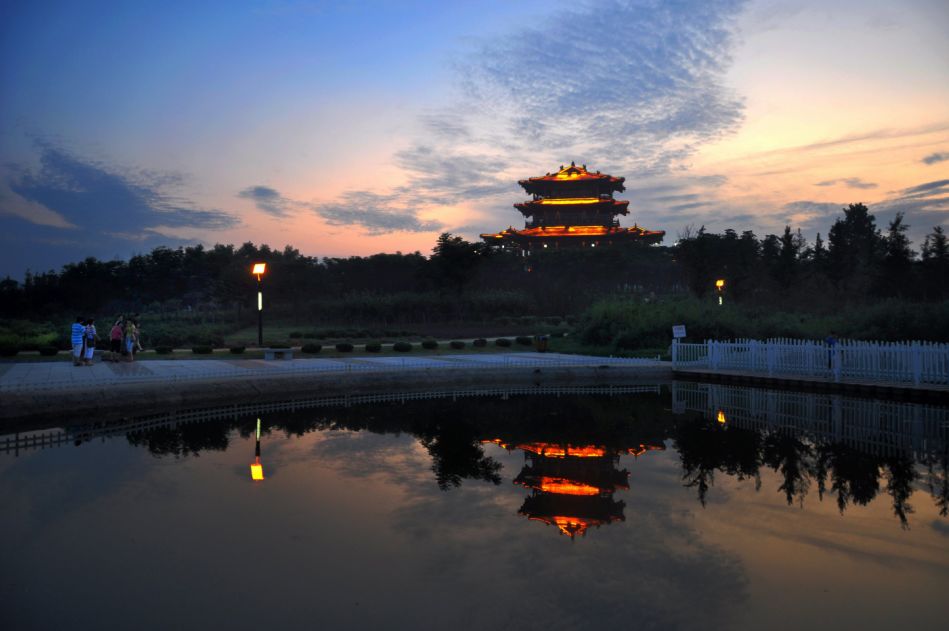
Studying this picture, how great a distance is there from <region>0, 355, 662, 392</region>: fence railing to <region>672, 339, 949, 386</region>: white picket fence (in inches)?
74.2

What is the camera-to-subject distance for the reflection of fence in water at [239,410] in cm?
1259

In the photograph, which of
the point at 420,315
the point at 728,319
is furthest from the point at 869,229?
the point at 420,315

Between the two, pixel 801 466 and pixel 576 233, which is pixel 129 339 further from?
pixel 576 233

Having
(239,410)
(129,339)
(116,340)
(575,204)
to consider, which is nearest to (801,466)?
→ (239,410)

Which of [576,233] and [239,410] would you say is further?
[576,233]

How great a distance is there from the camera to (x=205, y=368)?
818 inches

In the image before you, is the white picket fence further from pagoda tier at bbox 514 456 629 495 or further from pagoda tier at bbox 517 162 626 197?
pagoda tier at bbox 517 162 626 197

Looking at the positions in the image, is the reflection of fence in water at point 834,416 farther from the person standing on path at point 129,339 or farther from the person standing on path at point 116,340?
the person standing on path at point 116,340

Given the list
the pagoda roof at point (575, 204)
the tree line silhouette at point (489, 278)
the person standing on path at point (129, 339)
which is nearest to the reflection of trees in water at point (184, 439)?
the person standing on path at point (129, 339)

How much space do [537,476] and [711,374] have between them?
14.0m

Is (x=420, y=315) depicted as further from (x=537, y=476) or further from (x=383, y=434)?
(x=537, y=476)

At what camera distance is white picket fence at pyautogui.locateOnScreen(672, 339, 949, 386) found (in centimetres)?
1767

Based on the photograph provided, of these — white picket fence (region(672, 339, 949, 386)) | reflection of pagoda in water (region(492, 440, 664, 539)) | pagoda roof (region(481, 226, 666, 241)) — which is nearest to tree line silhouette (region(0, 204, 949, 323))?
pagoda roof (region(481, 226, 666, 241))

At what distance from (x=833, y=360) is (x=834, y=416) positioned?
5.07 metres
